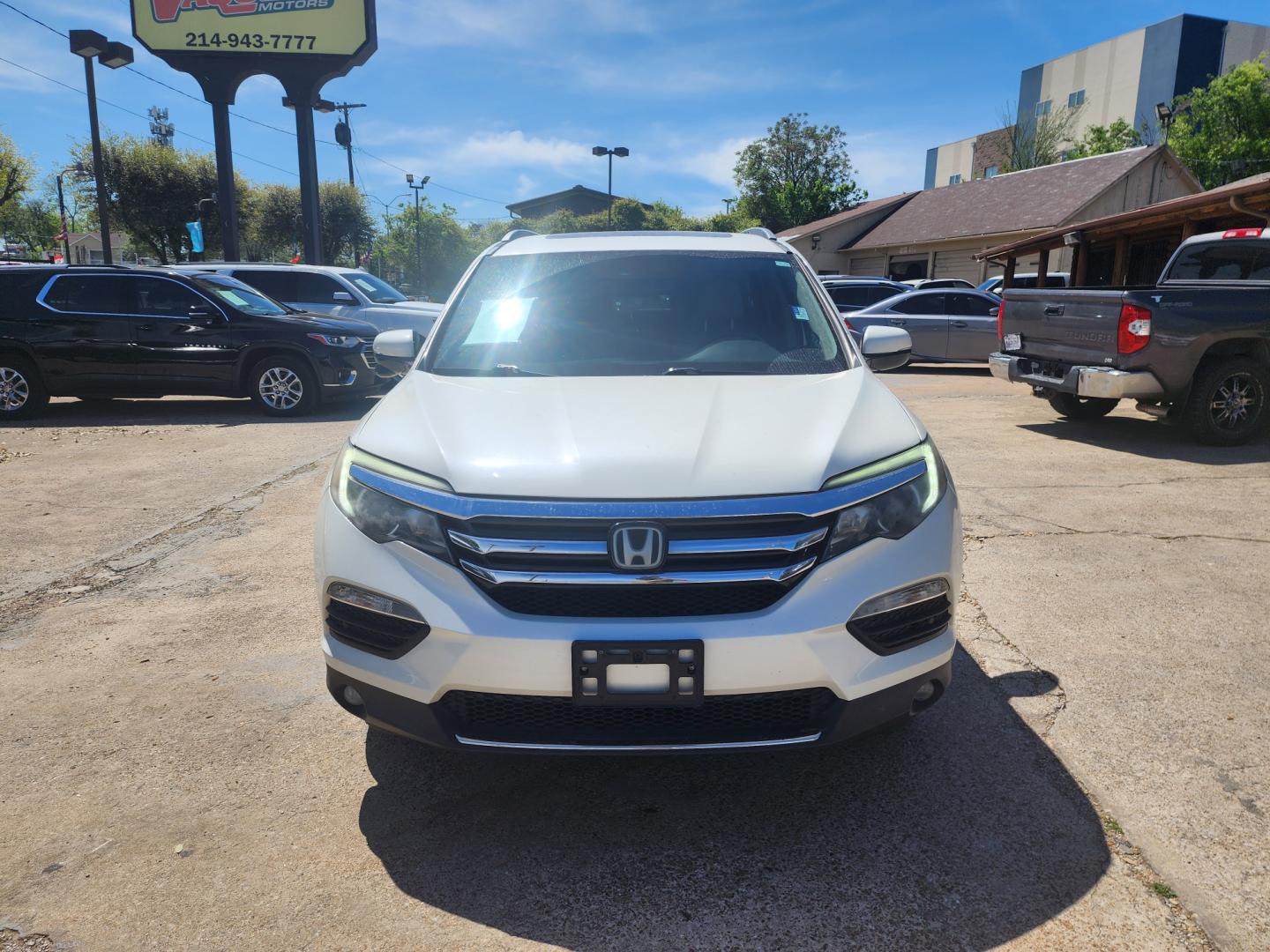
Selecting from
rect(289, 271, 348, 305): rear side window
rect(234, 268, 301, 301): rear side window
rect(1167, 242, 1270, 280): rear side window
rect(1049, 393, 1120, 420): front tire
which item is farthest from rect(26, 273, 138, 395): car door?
rect(1167, 242, 1270, 280): rear side window

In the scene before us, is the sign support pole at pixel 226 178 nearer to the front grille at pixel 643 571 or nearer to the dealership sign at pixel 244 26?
the dealership sign at pixel 244 26

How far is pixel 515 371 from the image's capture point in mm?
3195

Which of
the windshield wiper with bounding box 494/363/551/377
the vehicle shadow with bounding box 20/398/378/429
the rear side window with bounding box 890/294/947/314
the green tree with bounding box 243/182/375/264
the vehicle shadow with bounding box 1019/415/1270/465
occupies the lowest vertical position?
the vehicle shadow with bounding box 20/398/378/429

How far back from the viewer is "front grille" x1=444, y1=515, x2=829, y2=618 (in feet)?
7.06

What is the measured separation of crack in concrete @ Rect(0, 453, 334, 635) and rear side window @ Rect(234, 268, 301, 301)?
7.53 meters

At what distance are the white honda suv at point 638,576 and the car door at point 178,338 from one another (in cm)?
847

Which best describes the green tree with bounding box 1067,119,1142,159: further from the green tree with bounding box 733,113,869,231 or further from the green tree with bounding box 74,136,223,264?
the green tree with bounding box 74,136,223,264

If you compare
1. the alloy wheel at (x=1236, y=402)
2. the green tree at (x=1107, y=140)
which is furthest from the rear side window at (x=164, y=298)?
the green tree at (x=1107, y=140)

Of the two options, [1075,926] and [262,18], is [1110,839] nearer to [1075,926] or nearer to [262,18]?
[1075,926]

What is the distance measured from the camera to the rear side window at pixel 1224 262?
28.7 ft

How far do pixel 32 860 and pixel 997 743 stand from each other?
2871 millimetres

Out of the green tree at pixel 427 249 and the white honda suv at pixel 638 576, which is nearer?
the white honda suv at pixel 638 576

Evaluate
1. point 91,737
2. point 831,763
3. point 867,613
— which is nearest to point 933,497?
point 867,613

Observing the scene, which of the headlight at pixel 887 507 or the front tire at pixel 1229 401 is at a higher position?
the headlight at pixel 887 507
